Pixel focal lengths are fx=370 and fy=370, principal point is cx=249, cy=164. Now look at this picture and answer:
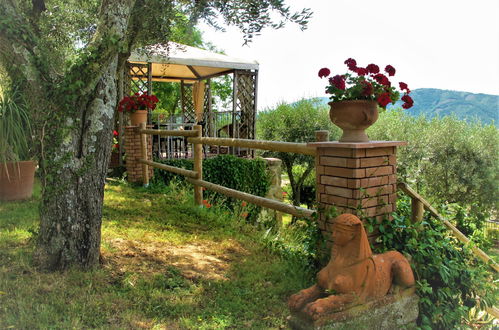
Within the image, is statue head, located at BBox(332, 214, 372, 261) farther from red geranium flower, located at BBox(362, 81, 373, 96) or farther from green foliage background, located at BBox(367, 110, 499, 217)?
green foliage background, located at BBox(367, 110, 499, 217)

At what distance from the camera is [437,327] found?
2.79m

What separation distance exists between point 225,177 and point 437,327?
680 cm

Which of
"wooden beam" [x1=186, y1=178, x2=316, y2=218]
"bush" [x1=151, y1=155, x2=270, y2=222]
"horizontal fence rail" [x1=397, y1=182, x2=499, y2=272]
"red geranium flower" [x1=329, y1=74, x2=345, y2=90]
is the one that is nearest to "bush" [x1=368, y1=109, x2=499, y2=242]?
"bush" [x1=151, y1=155, x2=270, y2=222]

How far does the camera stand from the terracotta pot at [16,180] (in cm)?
525

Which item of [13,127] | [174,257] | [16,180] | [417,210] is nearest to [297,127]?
[16,180]

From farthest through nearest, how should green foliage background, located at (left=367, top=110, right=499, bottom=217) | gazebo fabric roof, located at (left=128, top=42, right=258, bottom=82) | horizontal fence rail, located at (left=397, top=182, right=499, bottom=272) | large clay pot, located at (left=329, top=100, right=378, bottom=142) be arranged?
green foliage background, located at (left=367, top=110, right=499, bottom=217) < gazebo fabric roof, located at (left=128, top=42, right=258, bottom=82) < horizontal fence rail, located at (left=397, top=182, right=499, bottom=272) < large clay pot, located at (left=329, top=100, right=378, bottom=142)

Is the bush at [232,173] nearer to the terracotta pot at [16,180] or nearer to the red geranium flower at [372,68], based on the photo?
the terracotta pot at [16,180]

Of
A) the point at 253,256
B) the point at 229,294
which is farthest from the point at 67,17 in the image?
the point at 229,294

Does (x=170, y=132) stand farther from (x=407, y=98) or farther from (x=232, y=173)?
(x=407, y=98)

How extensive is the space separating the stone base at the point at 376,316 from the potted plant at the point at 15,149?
12.9 ft

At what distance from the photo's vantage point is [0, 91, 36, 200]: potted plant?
4555 mm

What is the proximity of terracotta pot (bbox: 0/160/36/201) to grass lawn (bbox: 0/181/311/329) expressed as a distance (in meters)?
0.65

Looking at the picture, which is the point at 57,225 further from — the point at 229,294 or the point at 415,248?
the point at 415,248

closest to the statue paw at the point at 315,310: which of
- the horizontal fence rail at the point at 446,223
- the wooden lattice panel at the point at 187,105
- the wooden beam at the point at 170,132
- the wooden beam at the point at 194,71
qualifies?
the horizontal fence rail at the point at 446,223
